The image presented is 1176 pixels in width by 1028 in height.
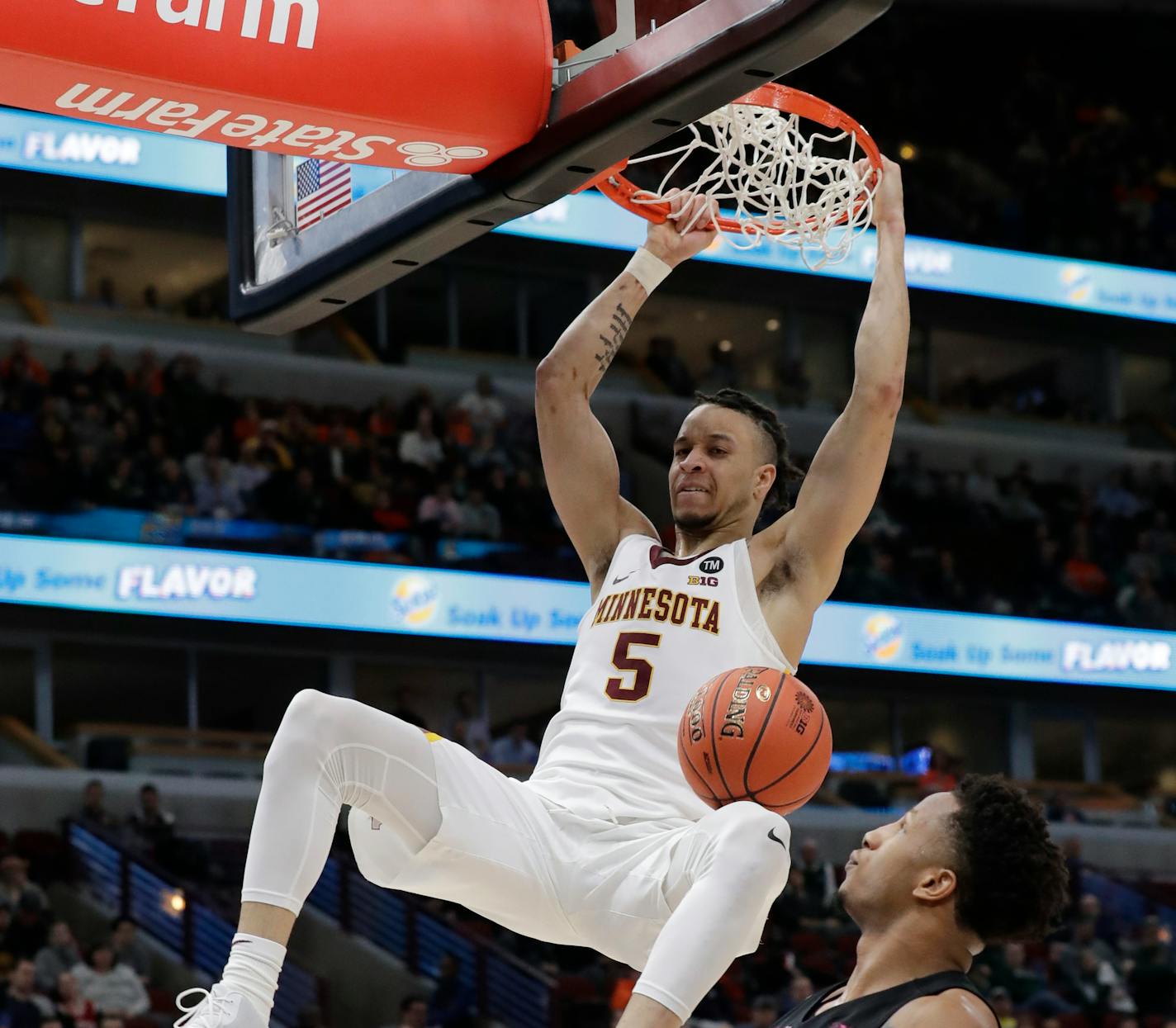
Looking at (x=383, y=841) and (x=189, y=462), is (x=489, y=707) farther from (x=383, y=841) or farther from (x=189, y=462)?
(x=383, y=841)

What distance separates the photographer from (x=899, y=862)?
149 inches

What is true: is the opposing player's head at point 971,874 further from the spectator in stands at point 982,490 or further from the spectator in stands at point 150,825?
the spectator in stands at point 982,490

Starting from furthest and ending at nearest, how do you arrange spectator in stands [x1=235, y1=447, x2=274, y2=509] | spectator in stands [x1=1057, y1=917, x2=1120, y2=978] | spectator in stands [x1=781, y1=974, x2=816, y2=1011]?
spectator in stands [x1=235, y1=447, x2=274, y2=509], spectator in stands [x1=1057, y1=917, x2=1120, y2=978], spectator in stands [x1=781, y1=974, x2=816, y2=1011]

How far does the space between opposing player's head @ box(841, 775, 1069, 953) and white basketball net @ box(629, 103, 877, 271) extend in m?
2.24

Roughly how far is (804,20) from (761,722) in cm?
152

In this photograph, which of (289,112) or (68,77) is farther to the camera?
(289,112)

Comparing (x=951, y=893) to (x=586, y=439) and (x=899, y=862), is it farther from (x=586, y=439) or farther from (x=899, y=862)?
(x=586, y=439)

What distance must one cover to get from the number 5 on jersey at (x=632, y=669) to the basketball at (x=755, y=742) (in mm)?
430

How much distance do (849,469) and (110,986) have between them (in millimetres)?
8600

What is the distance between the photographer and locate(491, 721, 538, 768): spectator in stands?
17.6 m

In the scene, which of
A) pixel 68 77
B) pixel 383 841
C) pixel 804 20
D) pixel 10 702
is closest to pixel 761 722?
pixel 383 841

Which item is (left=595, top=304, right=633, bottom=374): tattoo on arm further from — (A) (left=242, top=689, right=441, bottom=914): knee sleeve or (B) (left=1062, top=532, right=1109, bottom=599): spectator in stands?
(B) (left=1062, top=532, right=1109, bottom=599): spectator in stands

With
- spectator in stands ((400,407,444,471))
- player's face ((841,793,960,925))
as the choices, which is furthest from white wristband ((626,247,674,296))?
spectator in stands ((400,407,444,471))

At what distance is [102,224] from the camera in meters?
21.5
